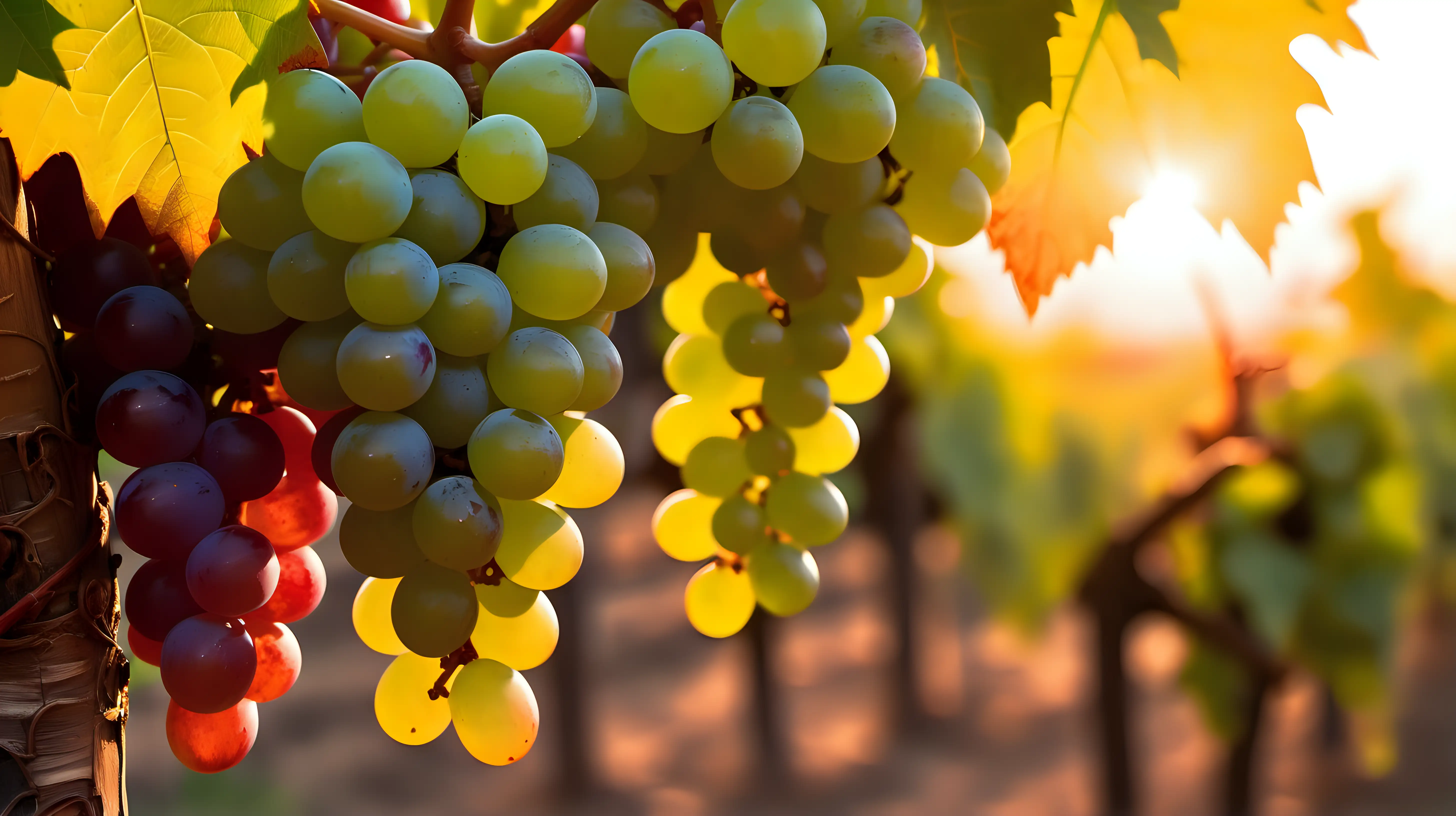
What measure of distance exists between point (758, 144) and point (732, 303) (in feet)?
0.45

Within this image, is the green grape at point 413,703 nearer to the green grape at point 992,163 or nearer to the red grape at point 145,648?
the red grape at point 145,648

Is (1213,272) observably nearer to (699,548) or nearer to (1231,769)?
(1231,769)

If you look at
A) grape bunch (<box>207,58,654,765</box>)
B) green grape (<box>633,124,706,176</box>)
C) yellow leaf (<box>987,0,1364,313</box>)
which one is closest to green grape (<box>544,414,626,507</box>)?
grape bunch (<box>207,58,654,765</box>)

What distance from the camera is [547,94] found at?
1.11ft

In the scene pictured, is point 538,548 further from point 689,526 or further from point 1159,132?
point 1159,132

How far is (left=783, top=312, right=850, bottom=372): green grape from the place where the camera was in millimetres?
452

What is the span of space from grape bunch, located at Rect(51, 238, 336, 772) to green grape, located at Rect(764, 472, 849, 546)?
21 centimetres

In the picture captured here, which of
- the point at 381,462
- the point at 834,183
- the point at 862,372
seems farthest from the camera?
the point at 862,372

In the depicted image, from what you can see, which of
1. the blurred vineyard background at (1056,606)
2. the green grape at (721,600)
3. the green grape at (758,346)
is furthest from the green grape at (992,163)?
the blurred vineyard background at (1056,606)

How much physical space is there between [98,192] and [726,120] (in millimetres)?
205

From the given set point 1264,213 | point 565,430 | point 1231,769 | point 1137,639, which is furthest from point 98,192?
point 1137,639

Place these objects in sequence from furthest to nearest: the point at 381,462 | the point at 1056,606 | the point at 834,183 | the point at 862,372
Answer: the point at 1056,606
the point at 862,372
the point at 834,183
the point at 381,462

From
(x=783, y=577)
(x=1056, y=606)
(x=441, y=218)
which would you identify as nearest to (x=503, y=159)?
(x=441, y=218)

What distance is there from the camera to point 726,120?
1.16 ft
